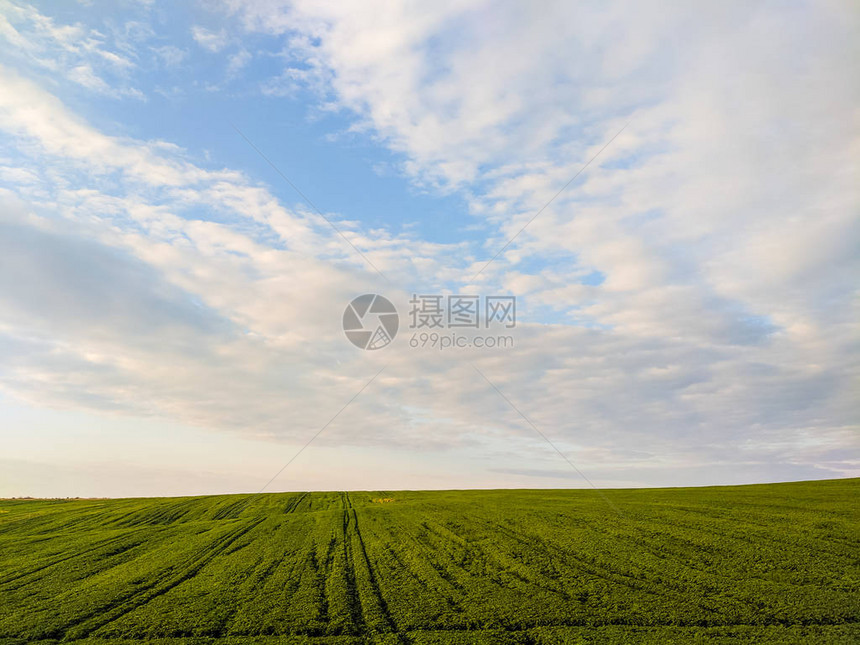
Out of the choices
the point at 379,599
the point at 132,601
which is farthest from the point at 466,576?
the point at 132,601

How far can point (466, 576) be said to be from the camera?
24.6 meters

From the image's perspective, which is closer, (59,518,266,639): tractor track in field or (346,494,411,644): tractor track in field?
(346,494,411,644): tractor track in field

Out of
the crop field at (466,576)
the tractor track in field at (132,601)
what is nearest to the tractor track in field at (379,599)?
the crop field at (466,576)

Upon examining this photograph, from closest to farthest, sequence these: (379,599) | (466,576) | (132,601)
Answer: (379,599)
(132,601)
(466,576)

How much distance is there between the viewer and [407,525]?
38.2 metres

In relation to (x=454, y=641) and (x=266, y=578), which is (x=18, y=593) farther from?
(x=454, y=641)

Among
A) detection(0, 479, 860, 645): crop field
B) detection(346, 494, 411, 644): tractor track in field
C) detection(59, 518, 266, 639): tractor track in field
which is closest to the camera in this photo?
detection(346, 494, 411, 644): tractor track in field

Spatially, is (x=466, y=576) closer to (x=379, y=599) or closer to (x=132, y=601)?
(x=379, y=599)

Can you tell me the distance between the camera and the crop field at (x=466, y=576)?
18594 mm

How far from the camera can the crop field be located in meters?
18.6

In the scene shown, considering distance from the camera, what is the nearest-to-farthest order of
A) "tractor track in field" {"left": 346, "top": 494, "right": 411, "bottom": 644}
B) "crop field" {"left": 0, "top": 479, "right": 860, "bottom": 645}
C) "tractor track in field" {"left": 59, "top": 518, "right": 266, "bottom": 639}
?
"tractor track in field" {"left": 346, "top": 494, "right": 411, "bottom": 644}, "crop field" {"left": 0, "top": 479, "right": 860, "bottom": 645}, "tractor track in field" {"left": 59, "top": 518, "right": 266, "bottom": 639}

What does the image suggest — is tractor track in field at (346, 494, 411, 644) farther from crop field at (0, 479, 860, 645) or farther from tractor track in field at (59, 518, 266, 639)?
tractor track in field at (59, 518, 266, 639)

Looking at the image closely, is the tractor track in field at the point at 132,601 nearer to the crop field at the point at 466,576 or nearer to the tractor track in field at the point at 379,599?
the crop field at the point at 466,576

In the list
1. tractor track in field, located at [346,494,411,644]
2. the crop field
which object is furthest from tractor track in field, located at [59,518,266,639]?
tractor track in field, located at [346,494,411,644]
